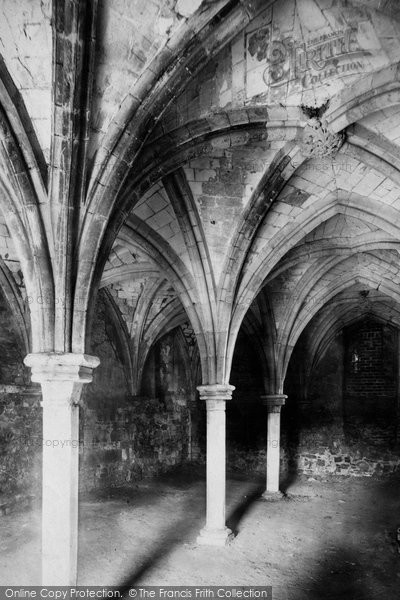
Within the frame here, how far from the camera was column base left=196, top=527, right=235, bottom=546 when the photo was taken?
8.40 meters

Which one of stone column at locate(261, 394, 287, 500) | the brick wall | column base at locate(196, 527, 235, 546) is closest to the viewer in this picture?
column base at locate(196, 527, 235, 546)

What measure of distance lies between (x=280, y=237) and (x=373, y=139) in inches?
93.2

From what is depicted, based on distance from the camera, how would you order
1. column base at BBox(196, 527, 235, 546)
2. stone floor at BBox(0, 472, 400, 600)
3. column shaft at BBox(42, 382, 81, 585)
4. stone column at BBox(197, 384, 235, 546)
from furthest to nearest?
stone column at BBox(197, 384, 235, 546)
column base at BBox(196, 527, 235, 546)
stone floor at BBox(0, 472, 400, 600)
column shaft at BBox(42, 382, 81, 585)

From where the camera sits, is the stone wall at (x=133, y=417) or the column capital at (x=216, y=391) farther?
the stone wall at (x=133, y=417)

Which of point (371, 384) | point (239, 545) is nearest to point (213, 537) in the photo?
point (239, 545)

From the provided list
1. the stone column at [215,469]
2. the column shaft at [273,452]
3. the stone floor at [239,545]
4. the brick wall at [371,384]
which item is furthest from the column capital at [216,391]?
the brick wall at [371,384]

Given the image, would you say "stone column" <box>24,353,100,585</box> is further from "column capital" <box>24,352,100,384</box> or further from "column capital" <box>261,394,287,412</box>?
"column capital" <box>261,394,287,412</box>

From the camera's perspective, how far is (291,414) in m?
17.0

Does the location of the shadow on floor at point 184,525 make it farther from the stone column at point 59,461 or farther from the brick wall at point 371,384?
the brick wall at point 371,384

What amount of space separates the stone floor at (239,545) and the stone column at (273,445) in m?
0.42

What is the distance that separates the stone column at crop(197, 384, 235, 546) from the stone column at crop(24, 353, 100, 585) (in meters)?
4.01

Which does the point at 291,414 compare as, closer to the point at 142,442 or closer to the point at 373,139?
the point at 142,442

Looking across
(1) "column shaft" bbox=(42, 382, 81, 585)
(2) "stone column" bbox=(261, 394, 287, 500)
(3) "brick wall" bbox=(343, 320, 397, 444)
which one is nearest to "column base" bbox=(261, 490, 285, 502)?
(2) "stone column" bbox=(261, 394, 287, 500)

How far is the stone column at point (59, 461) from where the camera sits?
15.8 feet
